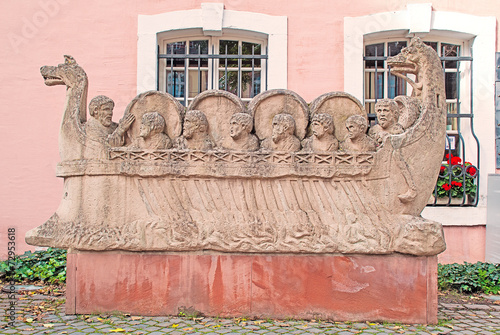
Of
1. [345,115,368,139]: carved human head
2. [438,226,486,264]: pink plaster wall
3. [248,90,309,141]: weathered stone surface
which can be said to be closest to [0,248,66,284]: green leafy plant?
[248,90,309,141]: weathered stone surface

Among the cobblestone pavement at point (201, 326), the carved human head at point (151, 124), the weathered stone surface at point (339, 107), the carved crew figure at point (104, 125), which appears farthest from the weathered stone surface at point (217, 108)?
the cobblestone pavement at point (201, 326)

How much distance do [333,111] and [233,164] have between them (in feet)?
3.29

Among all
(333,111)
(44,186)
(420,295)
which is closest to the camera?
(420,295)

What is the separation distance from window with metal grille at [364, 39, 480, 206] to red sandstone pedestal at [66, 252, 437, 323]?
2948mm

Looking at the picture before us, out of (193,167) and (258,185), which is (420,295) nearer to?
(258,185)

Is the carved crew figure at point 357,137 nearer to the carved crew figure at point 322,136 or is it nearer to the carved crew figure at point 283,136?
the carved crew figure at point 322,136

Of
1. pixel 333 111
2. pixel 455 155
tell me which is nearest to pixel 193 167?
pixel 333 111

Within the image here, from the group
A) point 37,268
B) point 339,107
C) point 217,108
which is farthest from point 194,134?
point 37,268

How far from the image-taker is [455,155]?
738 cm

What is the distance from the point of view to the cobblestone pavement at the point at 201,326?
13.5ft

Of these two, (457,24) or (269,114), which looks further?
(457,24)

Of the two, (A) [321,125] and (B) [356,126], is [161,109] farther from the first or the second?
(B) [356,126]

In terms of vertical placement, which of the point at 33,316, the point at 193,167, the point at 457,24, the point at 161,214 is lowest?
the point at 33,316

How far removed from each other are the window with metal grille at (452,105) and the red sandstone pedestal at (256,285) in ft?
9.67
